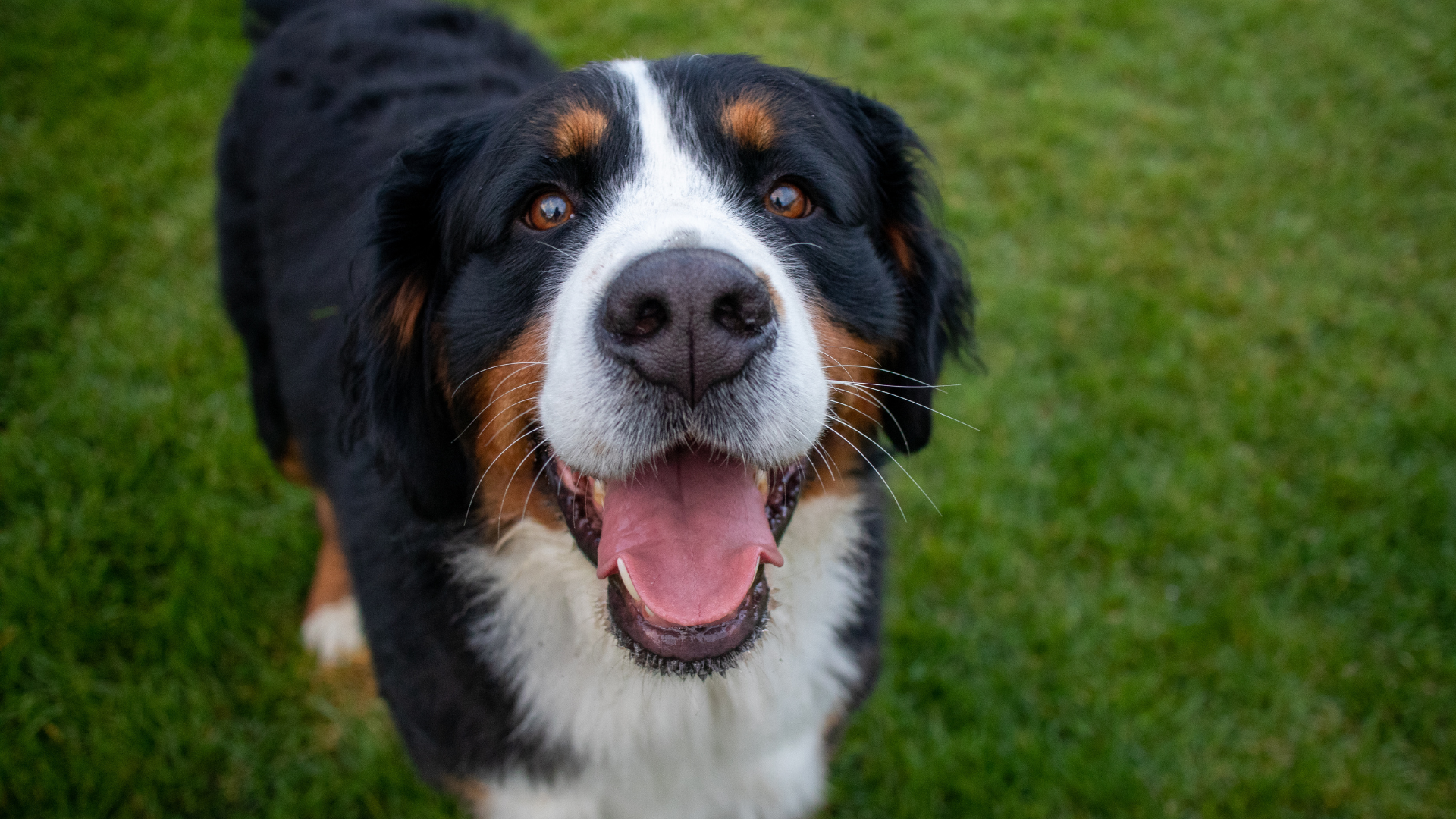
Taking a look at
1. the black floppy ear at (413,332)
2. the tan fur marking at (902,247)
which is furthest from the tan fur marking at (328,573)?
the tan fur marking at (902,247)

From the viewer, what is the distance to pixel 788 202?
6.09 ft

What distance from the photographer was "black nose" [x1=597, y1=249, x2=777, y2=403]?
137cm

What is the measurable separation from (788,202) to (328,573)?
7.78 ft

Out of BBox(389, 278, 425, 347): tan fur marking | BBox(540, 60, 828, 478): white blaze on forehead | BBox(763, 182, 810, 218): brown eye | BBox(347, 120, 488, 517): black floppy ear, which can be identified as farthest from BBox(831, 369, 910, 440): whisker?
BBox(389, 278, 425, 347): tan fur marking

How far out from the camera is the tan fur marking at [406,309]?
1.93m

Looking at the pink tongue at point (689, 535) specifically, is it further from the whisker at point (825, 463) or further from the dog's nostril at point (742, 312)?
the dog's nostril at point (742, 312)

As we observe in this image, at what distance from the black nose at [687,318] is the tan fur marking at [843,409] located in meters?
0.28

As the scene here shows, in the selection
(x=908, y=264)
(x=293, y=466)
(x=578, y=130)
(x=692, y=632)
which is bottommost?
(x=293, y=466)

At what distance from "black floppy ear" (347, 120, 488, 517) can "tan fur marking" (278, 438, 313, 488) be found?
136 cm

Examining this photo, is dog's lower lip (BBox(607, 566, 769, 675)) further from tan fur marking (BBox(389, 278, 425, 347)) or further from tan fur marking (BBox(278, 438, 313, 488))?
tan fur marking (BBox(278, 438, 313, 488))

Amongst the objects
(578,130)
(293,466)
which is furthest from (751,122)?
(293,466)

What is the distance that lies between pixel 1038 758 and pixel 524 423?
7.35ft

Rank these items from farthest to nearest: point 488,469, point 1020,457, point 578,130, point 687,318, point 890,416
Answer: point 1020,457 < point 890,416 < point 488,469 < point 578,130 < point 687,318

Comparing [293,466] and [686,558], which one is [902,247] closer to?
[686,558]
